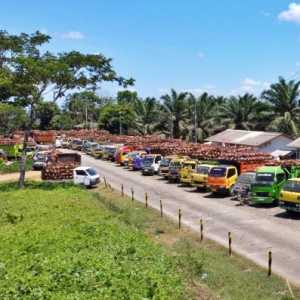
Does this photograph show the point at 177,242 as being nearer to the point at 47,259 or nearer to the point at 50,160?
the point at 47,259

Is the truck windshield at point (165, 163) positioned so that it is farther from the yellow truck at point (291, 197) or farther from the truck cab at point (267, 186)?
the yellow truck at point (291, 197)

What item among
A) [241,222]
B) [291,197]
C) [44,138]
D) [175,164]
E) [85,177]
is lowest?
[241,222]

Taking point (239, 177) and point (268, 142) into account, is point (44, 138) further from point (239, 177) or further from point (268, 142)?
point (239, 177)

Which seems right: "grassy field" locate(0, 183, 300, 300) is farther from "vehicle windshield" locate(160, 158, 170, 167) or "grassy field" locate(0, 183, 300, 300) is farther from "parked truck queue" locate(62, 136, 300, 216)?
"vehicle windshield" locate(160, 158, 170, 167)

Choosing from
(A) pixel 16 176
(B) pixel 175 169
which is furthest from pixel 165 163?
(A) pixel 16 176

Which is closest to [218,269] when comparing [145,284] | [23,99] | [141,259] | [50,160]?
[141,259]

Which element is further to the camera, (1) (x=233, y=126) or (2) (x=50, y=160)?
(1) (x=233, y=126)
